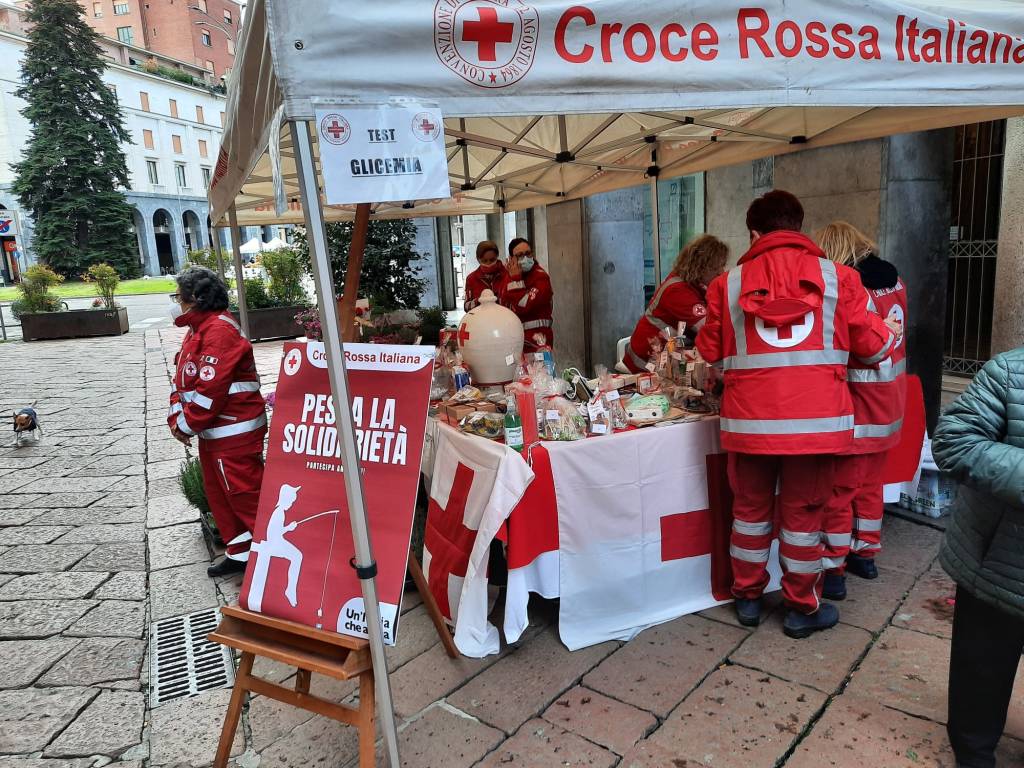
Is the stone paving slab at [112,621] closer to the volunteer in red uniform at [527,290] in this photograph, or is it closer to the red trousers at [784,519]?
the red trousers at [784,519]

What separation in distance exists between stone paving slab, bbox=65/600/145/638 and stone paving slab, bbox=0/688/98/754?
18.3 inches

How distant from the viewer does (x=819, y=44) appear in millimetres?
2115

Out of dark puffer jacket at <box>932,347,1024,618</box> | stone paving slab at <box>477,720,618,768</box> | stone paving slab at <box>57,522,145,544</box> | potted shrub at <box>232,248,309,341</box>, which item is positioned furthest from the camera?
potted shrub at <box>232,248,309,341</box>

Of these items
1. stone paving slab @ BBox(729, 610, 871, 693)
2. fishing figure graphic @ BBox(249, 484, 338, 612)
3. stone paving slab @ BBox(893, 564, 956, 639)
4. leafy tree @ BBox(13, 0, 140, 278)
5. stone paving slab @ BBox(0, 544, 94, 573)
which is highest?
leafy tree @ BBox(13, 0, 140, 278)

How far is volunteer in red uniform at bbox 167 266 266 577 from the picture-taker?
11.0ft

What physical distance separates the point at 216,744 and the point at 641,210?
7.84m

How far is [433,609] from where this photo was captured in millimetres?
2740

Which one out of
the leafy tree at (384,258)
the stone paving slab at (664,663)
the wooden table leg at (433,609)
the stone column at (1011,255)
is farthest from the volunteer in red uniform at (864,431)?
the leafy tree at (384,258)

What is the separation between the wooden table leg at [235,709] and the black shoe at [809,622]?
7.11ft

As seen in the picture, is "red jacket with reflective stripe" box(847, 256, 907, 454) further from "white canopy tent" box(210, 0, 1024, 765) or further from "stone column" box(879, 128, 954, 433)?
"stone column" box(879, 128, 954, 433)

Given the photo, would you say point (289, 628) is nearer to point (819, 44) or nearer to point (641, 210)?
point (819, 44)

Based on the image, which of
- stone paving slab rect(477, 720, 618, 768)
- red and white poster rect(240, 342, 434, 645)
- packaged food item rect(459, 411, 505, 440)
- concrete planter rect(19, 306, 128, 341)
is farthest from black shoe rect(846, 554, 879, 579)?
concrete planter rect(19, 306, 128, 341)

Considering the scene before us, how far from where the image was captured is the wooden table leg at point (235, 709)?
86.7 inches

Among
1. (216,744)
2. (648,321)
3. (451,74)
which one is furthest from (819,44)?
(216,744)
